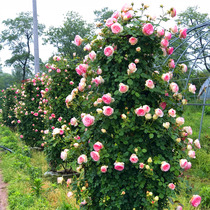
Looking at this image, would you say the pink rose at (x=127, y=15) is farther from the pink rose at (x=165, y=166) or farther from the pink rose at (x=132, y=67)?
the pink rose at (x=165, y=166)

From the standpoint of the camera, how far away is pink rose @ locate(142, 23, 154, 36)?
1952 mm

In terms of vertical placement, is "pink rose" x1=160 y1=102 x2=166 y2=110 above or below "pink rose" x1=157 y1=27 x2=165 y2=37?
below

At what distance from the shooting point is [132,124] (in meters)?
2.00

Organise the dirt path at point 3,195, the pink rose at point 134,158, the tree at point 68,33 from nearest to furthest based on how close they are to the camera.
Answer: the pink rose at point 134,158, the dirt path at point 3,195, the tree at point 68,33

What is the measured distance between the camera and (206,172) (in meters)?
5.12

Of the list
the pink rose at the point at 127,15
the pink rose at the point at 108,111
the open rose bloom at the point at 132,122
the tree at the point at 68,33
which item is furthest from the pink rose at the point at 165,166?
the tree at the point at 68,33

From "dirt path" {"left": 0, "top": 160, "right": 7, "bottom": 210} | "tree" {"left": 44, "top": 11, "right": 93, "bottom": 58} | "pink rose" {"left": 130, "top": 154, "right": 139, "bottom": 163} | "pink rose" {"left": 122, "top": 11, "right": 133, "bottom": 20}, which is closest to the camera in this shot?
"pink rose" {"left": 130, "top": 154, "right": 139, "bottom": 163}

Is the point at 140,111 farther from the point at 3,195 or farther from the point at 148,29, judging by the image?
the point at 3,195

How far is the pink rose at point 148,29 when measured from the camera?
195 cm

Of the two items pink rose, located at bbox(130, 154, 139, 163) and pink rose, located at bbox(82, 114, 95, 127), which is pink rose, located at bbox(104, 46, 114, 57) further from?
pink rose, located at bbox(130, 154, 139, 163)

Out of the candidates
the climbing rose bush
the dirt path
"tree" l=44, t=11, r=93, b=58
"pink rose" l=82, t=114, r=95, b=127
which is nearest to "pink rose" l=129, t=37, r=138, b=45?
the climbing rose bush

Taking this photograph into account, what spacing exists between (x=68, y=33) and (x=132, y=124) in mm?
24383

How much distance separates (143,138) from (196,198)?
65 centimetres

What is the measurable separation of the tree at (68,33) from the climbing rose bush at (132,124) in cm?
2240
